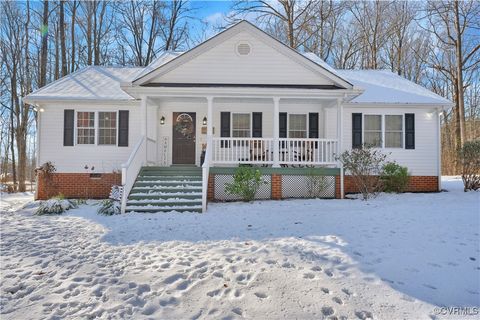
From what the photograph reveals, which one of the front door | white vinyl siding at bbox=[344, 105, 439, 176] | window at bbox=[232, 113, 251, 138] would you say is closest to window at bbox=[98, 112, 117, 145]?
the front door

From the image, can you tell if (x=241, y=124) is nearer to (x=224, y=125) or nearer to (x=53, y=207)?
(x=224, y=125)

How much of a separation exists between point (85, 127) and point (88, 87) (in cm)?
171

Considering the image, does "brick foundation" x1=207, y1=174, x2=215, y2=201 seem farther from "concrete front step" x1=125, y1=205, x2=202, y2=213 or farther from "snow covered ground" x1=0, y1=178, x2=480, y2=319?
"snow covered ground" x1=0, y1=178, x2=480, y2=319

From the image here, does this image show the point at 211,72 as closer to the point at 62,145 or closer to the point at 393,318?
the point at 62,145

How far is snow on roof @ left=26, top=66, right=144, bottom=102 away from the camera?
36.6 ft

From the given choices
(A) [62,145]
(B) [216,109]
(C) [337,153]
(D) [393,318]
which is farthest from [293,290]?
(A) [62,145]

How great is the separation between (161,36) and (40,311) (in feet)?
73.4

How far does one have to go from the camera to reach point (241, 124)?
12.4 m

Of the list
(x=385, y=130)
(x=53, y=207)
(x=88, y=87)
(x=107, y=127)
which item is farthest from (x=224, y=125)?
(x=53, y=207)

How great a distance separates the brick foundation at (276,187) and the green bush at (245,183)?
1.91 feet

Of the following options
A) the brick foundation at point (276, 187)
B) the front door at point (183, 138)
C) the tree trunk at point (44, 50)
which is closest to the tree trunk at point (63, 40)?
the tree trunk at point (44, 50)

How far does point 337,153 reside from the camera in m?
10.6

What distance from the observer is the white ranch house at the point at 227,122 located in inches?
401

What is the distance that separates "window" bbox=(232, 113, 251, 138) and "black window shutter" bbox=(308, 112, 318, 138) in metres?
2.34
